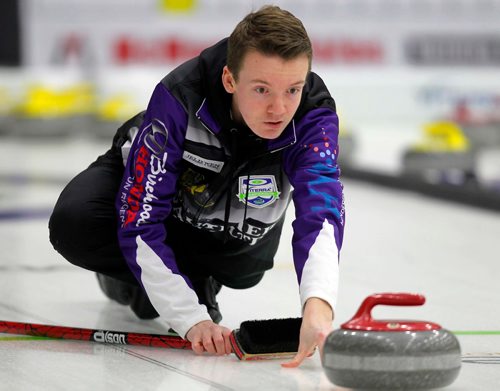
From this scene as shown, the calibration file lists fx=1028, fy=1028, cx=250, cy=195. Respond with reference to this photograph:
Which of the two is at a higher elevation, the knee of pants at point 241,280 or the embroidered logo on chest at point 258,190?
the embroidered logo on chest at point 258,190

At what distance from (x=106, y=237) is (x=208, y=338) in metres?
0.38

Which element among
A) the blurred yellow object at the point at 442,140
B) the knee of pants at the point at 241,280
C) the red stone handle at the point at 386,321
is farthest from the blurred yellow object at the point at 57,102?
the red stone handle at the point at 386,321

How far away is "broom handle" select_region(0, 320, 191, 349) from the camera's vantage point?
196 cm

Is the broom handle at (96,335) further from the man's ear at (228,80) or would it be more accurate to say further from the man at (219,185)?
the man's ear at (228,80)

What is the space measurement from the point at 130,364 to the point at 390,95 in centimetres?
487

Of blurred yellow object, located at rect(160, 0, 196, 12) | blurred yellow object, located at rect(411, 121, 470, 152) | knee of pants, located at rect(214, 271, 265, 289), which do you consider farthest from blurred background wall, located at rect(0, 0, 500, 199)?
knee of pants, located at rect(214, 271, 265, 289)

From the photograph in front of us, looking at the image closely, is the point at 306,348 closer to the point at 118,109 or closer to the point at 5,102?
the point at 118,109

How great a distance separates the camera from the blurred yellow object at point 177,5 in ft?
21.9

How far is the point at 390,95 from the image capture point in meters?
6.50

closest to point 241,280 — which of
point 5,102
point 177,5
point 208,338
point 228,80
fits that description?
Answer: point 208,338

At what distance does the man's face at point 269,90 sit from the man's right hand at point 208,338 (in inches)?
13.8

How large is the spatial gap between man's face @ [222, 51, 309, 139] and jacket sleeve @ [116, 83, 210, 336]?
162mm

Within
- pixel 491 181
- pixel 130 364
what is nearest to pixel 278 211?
pixel 130 364

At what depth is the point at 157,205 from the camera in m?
1.90
